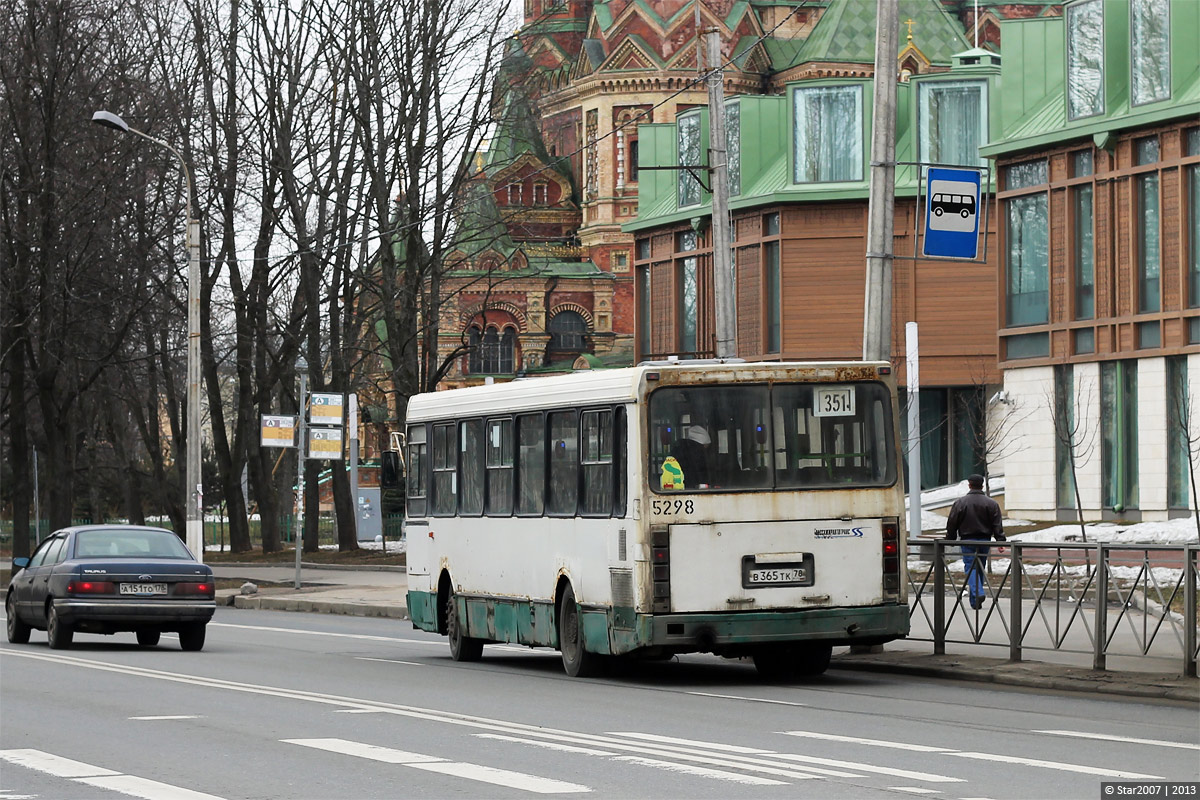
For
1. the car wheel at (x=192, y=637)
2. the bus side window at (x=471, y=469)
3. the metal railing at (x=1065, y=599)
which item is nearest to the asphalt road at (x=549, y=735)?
the metal railing at (x=1065, y=599)

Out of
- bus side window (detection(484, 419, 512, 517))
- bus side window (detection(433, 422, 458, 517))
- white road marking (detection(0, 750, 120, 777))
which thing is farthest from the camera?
bus side window (detection(433, 422, 458, 517))

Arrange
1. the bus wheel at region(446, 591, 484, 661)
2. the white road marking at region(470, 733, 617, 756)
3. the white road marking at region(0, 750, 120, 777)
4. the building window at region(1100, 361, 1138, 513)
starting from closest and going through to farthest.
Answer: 1. the white road marking at region(0, 750, 120, 777)
2. the white road marking at region(470, 733, 617, 756)
3. the bus wheel at region(446, 591, 484, 661)
4. the building window at region(1100, 361, 1138, 513)

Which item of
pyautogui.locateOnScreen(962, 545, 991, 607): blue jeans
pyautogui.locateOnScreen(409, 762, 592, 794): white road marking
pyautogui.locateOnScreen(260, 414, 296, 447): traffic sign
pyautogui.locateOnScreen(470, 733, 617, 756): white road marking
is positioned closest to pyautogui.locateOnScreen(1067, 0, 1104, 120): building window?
A: pyautogui.locateOnScreen(260, 414, 296, 447): traffic sign

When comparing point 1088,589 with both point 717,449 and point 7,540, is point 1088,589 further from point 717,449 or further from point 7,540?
point 7,540

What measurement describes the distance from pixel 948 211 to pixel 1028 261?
25.9 m

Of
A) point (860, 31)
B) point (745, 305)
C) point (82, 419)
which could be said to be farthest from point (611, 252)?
point (745, 305)

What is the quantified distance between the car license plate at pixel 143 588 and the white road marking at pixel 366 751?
35.2 ft

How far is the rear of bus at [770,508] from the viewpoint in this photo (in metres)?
17.4

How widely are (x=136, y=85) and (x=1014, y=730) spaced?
1603 inches

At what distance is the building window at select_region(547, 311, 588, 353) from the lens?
10212cm

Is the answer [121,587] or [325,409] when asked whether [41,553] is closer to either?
[121,587]

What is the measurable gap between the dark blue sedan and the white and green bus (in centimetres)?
600

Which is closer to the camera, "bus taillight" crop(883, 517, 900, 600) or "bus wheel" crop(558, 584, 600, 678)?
"bus taillight" crop(883, 517, 900, 600)

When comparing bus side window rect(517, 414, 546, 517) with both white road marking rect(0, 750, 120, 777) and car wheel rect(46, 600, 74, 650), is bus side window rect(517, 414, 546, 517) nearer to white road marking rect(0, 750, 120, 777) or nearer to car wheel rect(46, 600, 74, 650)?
car wheel rect(46, 600, 74, 650)
